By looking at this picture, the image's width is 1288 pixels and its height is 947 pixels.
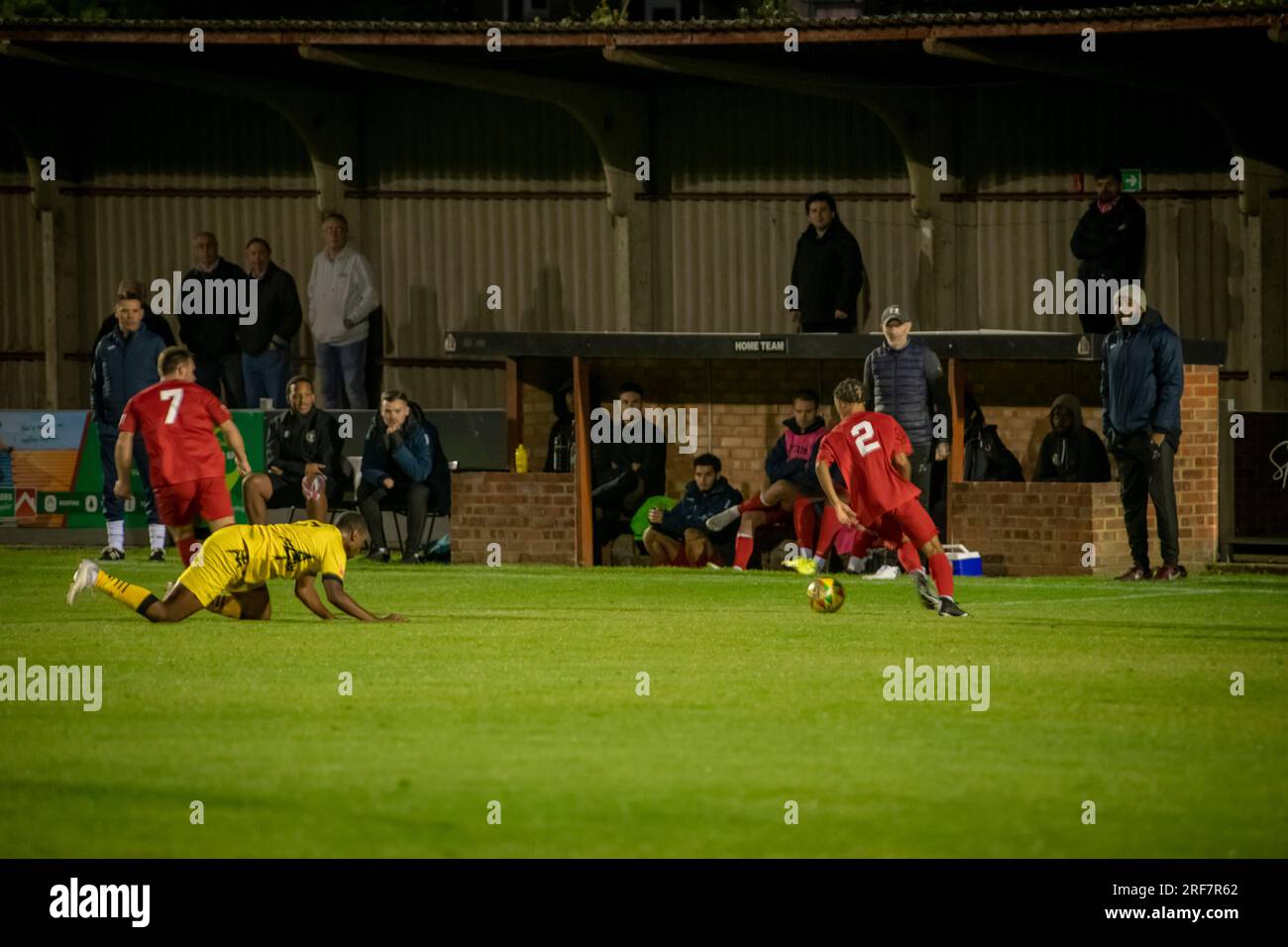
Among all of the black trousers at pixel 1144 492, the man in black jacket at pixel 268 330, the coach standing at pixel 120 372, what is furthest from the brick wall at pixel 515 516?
the black trousers at pixel 1144 492

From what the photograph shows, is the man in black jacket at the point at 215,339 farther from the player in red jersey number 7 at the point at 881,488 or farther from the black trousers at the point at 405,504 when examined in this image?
the player in red jersey number 7 at the point at 881,488

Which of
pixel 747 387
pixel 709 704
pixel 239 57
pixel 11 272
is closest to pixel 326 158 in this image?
pixel 239 57

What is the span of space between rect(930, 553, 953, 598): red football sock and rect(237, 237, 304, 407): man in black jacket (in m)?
11.6

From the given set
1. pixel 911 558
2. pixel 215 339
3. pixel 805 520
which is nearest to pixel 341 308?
pixel 215 339

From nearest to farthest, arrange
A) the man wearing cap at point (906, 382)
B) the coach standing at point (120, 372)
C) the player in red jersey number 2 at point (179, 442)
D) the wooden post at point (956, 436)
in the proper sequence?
the player in red jersey number 2 at point (179, 442) → the man wearing cap at point (906, 382) → the wooden post at point (956, 436) → the coach standing at point (120, 372)

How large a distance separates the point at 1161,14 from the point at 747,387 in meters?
5.43

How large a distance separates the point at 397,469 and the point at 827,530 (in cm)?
450

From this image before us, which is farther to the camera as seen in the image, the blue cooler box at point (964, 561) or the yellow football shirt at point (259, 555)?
the blue cooler box at point (964, 561)

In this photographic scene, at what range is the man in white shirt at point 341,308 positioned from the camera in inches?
1060

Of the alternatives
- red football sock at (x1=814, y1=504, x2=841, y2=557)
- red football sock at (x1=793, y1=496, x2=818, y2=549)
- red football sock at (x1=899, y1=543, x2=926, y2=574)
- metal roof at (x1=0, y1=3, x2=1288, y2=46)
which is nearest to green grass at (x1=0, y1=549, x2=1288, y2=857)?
red football sock at (x1=899, y1=543, x2=926, y2=574)

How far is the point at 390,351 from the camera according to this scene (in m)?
29.7

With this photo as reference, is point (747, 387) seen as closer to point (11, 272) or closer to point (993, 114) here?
point (993, 114)

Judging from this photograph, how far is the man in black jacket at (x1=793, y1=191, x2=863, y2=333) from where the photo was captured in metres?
24.3
